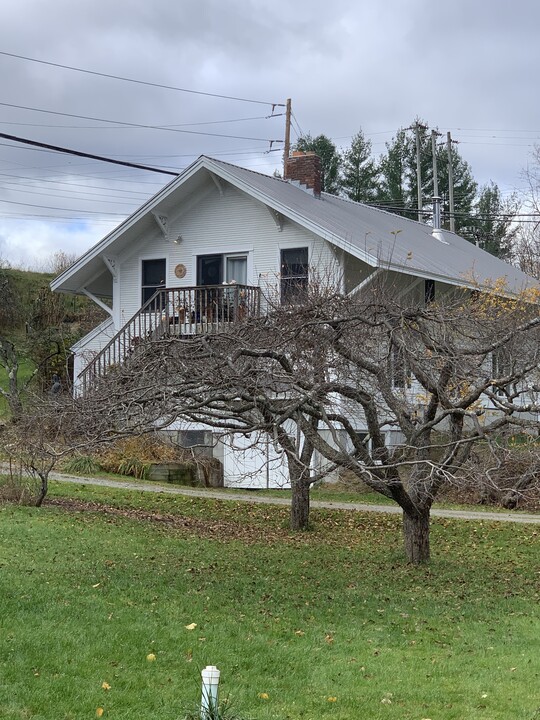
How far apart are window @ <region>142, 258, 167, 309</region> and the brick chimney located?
4.70 metres

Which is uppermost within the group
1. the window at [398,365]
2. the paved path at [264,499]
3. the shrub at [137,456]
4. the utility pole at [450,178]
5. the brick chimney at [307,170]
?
the utility pole at [450,178]

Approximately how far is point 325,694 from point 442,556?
6366 mm

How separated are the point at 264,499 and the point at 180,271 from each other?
6.88 metres

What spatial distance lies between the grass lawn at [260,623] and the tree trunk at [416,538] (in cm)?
18

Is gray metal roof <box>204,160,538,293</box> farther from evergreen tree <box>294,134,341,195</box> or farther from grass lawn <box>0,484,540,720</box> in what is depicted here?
evergreen tree <box>294,134,341,195</box>

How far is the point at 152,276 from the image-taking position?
23.2 metres

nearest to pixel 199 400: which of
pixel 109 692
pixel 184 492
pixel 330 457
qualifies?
pixel 330 457

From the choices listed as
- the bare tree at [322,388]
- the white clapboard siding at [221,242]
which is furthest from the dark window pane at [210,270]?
the bare tree at [322,388]

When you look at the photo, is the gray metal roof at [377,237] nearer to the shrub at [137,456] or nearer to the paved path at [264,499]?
the paved path at [264,499]

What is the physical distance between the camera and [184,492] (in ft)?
61.0

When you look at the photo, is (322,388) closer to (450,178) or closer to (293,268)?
(293,268)

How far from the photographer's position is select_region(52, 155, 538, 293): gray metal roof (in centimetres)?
1933

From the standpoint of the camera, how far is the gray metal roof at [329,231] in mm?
19328

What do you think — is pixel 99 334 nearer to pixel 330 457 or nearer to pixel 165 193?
pixel 165 193
